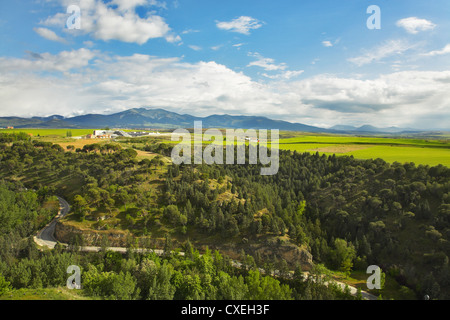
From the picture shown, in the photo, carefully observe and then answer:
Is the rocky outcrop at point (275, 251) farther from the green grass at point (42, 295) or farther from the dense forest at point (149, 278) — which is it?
the green grass at point (42, 295)

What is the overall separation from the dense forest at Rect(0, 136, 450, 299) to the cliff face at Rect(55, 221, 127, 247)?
3.23 meters

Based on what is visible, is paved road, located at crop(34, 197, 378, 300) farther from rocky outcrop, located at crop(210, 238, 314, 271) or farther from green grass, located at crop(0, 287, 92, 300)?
green grass, located at crop(0, 287, 92, 300)

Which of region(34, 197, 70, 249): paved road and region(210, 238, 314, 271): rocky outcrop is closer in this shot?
region(210, 238, 314, 271): rocky outcrop

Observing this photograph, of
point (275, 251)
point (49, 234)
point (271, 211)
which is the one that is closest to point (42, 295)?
point (49, 234)

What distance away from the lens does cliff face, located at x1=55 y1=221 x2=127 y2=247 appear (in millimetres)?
55062

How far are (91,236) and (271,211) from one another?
4670 cm

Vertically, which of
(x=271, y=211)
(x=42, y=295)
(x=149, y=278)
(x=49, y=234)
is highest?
(x=271, y=211)

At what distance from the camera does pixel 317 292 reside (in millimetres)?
39562

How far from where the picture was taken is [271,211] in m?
64.1

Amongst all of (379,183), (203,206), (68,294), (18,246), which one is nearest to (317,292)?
(203,206)

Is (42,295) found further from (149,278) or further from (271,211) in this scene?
(271,211)

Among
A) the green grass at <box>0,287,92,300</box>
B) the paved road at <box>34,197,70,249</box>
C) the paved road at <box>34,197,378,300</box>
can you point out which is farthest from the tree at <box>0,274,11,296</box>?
the paved road at <box>34,197,70,249</box>

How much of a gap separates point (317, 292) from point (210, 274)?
18.9 m
